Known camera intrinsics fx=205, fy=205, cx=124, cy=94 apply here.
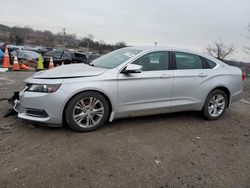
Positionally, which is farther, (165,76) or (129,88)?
(165,76)

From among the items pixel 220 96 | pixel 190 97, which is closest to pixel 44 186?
pixel 190 97

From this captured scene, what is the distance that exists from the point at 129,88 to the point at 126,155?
119 centimetres

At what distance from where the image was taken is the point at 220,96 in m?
4.53

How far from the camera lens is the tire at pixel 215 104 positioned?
4.39m

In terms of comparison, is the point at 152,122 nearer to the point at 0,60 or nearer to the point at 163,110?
the point at 163,110

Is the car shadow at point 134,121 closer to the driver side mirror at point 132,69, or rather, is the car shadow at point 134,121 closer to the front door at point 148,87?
the front door at point 148,87

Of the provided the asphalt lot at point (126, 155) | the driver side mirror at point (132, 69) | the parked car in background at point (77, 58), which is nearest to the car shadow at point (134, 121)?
the asphalt lot at point (126, 155)

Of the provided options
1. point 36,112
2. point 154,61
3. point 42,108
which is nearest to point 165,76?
point 154,61

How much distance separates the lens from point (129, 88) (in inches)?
141

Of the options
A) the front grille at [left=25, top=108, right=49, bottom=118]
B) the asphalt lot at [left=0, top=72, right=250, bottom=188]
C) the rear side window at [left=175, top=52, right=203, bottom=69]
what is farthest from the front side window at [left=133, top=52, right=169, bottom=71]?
the front grille at [left=25, top=108, right=49, bottom=118]

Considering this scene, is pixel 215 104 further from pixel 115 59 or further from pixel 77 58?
pixel 77 58

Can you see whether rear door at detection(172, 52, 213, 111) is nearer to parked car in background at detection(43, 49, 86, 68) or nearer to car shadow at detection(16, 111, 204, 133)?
car shadow at detection(16, 111, 204, 133)

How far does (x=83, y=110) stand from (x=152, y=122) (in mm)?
1471

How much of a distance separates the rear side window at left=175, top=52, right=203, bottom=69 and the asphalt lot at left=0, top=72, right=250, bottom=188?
119 cm
